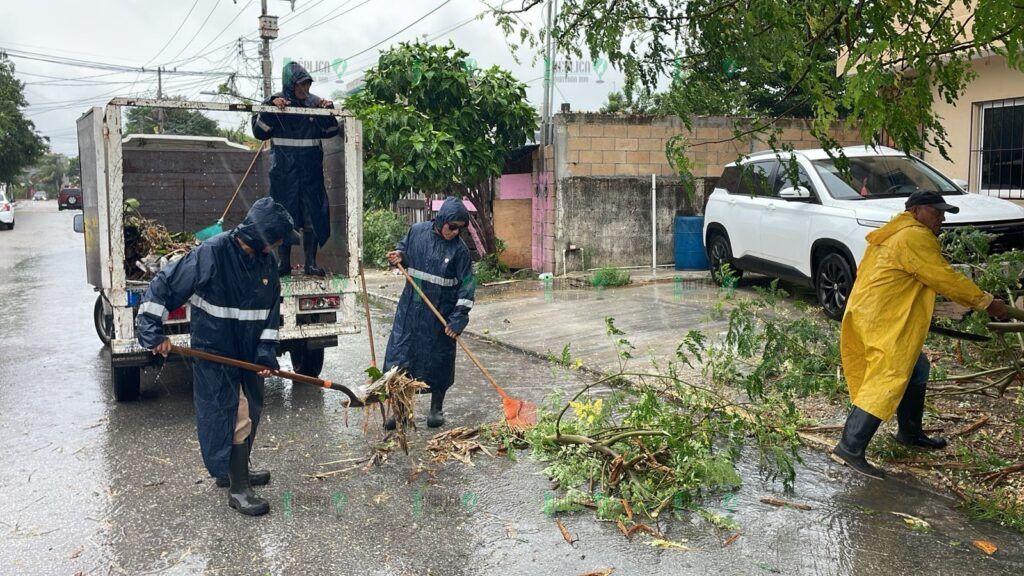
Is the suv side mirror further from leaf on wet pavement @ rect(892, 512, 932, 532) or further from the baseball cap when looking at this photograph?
leaf on wet pavement @ rect(892, 512, 932, 532)

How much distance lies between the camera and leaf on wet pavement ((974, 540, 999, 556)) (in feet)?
13.4

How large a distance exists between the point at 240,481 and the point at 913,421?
3.98 m

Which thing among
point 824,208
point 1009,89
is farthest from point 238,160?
point 1009,89

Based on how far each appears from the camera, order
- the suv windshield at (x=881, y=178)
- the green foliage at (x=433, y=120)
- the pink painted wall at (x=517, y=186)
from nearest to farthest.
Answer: the suv windshield at (x=881, y=178), the green foliage at (x=433, y=120), the pink painted wall at (x=517, y=186)

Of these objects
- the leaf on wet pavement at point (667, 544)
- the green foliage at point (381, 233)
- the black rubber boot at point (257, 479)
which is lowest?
the leaf on wet pavement at point (667, 544)

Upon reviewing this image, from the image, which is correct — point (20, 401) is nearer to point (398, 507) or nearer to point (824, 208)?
point (398, 507)

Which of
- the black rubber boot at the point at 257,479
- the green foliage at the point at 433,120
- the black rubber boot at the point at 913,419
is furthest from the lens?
the green foliage at the point at 433,120

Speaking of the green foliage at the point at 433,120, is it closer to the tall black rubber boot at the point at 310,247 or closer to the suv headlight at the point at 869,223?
the tall black rubber boot at the point at 310,247

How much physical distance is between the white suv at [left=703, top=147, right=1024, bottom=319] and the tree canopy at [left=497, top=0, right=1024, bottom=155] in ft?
8.77

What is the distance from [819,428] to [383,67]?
9795mm

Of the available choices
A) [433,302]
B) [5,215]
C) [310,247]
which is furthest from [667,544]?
[5,215]

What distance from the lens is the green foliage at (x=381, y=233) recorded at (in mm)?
17562

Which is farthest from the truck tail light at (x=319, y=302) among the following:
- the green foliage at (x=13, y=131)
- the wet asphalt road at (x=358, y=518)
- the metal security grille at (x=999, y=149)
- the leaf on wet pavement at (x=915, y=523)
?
the green foliage at (x=13, y=131)

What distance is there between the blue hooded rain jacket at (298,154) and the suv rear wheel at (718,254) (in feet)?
19.7
